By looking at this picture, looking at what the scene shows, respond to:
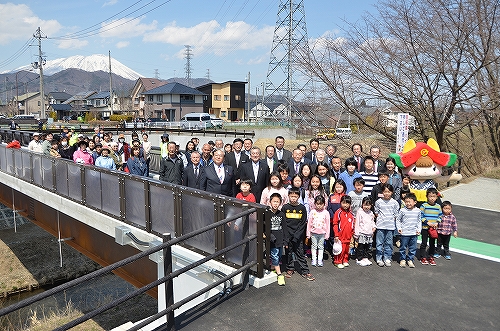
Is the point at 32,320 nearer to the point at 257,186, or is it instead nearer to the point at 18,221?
the point at 257,186

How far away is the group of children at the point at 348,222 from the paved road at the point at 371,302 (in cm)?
23

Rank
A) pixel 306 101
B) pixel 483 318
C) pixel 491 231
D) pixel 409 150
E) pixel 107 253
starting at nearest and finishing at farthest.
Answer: pixel 483 318, pixel 409 150, pixel 491 231, pixel 107 253, pixel 306 101

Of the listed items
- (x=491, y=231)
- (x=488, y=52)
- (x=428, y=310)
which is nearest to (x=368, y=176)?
(x=428, y=310)

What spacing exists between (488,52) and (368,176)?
8.71 metres

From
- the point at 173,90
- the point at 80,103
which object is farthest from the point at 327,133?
the point at 80,103

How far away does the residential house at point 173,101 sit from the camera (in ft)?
186

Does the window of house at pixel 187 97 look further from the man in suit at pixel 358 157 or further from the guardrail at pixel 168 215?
the man in suit at pixel 358 157

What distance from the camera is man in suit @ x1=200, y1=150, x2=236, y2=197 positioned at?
6.26 meters

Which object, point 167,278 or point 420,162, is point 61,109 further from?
point 167,278

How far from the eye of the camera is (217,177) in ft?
20.6

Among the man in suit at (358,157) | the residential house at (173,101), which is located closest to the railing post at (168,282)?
the man in suit at (358,157)

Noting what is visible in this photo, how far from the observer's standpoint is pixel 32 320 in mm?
10289

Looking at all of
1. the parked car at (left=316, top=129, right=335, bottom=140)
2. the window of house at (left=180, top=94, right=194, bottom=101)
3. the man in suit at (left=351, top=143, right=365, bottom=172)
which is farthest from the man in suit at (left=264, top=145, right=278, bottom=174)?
the window of house at (left=180, top=94, right=194, bottom=101)

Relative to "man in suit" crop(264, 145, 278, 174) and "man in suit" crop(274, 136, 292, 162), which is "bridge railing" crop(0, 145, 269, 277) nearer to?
"man in suit" crop(264, 145, 278, 174)
